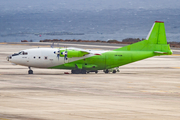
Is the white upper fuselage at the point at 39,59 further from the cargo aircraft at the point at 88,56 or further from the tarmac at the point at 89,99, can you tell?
the tarmac at the point at 89,99

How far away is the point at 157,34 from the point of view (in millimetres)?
50094

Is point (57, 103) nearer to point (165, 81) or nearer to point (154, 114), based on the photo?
point (154, 114)

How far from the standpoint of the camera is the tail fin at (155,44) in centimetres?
4950

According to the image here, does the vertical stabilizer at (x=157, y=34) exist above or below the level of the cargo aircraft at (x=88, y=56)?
above

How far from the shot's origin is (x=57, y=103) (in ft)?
88.0

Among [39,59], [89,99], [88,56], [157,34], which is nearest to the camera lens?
[89,99]

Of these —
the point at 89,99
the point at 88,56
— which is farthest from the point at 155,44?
the point at 89,99

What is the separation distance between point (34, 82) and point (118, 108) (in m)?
15.5

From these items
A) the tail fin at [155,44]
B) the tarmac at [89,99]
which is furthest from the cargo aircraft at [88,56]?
the tarmac at [89,99]

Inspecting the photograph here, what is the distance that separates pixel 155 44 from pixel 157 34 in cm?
124

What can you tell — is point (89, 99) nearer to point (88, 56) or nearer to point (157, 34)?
point (88, 56)

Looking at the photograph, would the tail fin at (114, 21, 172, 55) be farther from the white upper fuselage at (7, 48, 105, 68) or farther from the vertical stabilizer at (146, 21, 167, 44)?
the white upper fuselage at (7, 48, 105, 68)

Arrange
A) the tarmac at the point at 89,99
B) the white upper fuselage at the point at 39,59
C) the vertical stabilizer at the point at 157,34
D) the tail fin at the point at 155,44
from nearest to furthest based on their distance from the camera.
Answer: the tarmac at the point at 89,99
the white upper fuselage at the point at 39,59
the tail fin at the point at 155,44
the vertical stabilizer at the point at 157,34

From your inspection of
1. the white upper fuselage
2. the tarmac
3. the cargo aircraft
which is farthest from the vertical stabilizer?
the white upper fuselage
